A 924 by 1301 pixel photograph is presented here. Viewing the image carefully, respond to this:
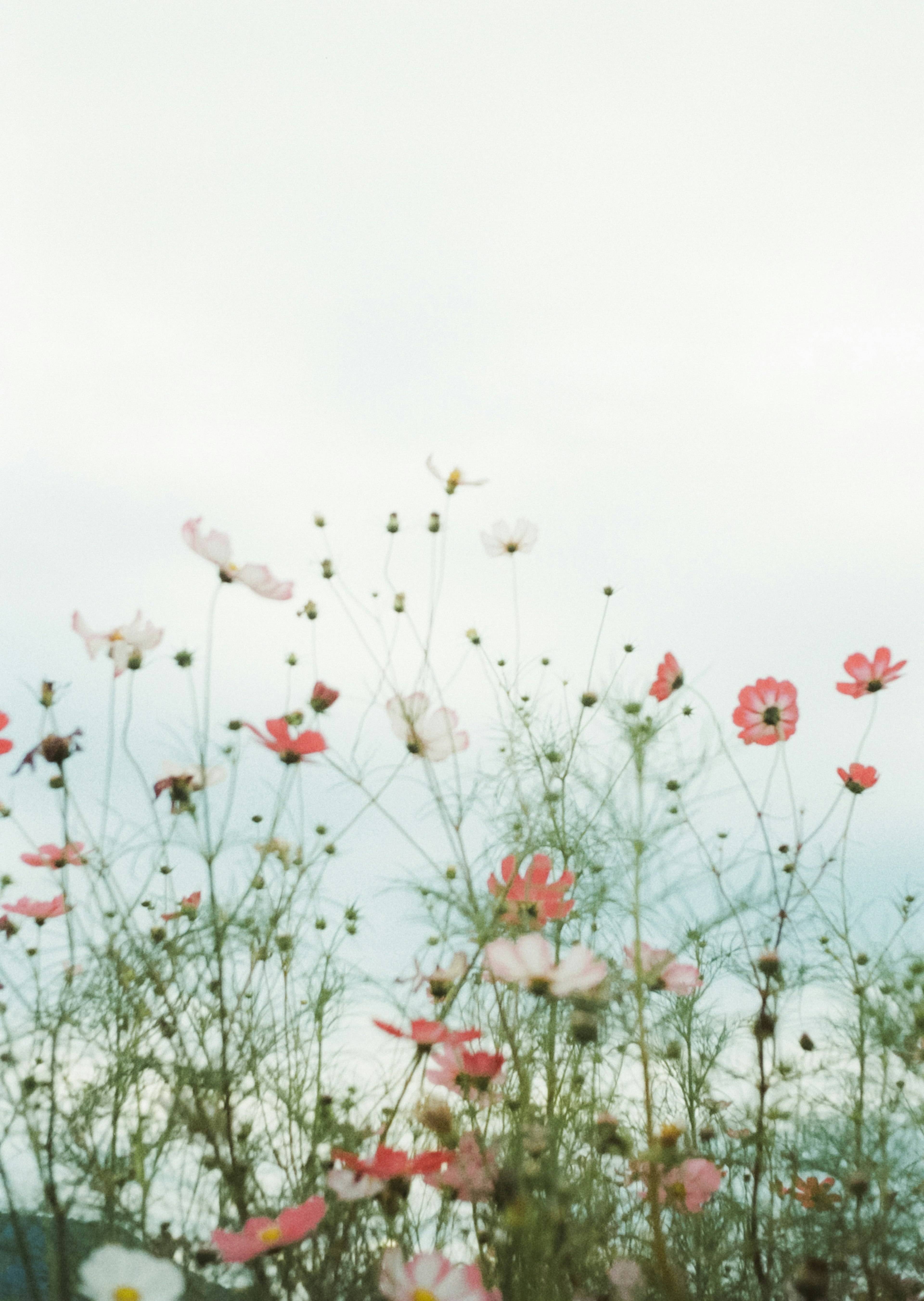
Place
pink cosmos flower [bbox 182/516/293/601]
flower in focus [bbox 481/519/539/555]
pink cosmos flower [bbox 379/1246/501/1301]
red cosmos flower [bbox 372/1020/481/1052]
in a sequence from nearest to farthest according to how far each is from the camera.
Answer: pink cosmos flower [bbox 379/1246/501/1301], red cosmos flower [bbox 372/1020/481/1052], pink cosmos flower [bbox 182/516/293/601], flower in focus [bbox 481/519/539/555]

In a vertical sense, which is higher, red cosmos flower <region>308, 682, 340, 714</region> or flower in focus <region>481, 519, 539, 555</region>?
flower in focus <region>481, 519, 539, 555</region>

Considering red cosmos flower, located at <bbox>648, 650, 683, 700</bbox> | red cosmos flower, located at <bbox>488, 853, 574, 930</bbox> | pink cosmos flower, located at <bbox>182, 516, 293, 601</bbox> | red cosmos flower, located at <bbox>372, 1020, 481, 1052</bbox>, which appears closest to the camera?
red cosmos flower, located at <bbox>372, 1020, 481, 1052</bbox>

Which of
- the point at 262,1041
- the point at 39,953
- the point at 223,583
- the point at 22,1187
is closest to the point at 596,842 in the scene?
the point at 262,1041

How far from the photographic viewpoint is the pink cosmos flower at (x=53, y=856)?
1.37 m

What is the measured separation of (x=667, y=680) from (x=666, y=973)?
0.56 metres

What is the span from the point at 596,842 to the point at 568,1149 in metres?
0.45

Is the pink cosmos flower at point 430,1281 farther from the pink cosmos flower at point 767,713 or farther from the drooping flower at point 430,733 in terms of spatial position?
the pink cosmos flower at point 767,713

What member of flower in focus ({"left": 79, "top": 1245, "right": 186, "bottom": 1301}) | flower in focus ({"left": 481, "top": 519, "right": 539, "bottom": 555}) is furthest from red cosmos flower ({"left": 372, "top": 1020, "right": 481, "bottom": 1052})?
flower in focus ({"left": 481, "top": 519, "right": 539, "bottom": 555})

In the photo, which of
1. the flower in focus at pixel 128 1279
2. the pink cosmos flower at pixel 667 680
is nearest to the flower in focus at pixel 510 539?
the pink cosmos flower at pixel 667 680

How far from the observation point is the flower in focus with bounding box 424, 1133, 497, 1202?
88cm

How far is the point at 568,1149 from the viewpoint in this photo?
135 cm

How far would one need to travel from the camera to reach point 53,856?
146 centimetres

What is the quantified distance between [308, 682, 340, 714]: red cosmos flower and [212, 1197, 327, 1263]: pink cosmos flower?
2.51 feet

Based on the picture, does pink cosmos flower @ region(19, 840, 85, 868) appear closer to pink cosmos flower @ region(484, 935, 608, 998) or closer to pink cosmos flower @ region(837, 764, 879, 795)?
pink cosmos flower @ region(484, 935, 608, 998)
